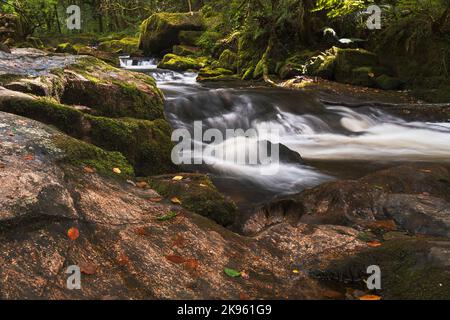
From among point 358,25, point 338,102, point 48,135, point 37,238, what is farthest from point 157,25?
point 37,238

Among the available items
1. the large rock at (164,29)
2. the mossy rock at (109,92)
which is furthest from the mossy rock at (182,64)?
the mossy rock at (109,92)

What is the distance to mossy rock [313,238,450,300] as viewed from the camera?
8.27 feet

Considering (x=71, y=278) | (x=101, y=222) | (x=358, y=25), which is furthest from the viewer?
(x=358, y=25)

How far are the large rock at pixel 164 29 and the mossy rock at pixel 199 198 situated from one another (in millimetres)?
19627

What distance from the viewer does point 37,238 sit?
2.46m

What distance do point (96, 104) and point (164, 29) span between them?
17899mm

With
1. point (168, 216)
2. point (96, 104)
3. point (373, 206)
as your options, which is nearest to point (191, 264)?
point (168, 216)

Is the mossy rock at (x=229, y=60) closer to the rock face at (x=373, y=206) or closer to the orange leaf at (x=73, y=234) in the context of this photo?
the rock face at (x=373, y=206)

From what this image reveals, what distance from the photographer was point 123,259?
2.61 metres

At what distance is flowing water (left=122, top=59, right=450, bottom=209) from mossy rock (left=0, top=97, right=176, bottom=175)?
3.11 ft

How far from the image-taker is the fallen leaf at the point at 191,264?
2.73 m

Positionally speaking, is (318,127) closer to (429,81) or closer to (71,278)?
(429,81)

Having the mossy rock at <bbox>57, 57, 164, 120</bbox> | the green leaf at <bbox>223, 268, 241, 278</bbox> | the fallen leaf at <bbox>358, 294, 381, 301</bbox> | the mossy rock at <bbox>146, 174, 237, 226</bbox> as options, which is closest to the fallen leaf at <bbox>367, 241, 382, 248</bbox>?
the fallen leaf at <bbox>358, 294, 381, 301</bbox>
